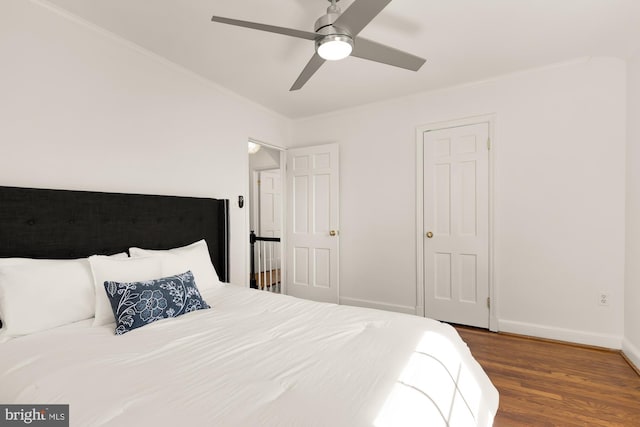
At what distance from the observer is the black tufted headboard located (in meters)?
1.71

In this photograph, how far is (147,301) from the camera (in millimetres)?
1658

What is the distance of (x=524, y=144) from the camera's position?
2.97 m

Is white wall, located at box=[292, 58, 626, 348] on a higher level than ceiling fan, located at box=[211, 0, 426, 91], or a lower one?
lower

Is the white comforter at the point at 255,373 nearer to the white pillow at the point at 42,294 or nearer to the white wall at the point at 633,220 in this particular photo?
the white pillow at the point at 42,294

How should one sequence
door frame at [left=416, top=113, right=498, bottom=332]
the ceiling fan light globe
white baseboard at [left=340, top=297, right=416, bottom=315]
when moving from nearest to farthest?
the ceiling fan light globe, door frame at [left=416, top=113, right=498, bottom=332], white baseboard at [left=340, top=297, right=416, bottom=315]

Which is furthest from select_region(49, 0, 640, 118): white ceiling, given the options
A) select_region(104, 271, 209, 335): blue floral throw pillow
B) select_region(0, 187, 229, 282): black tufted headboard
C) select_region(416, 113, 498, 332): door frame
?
select_region(104, 271, 209, 335): blue floral throw pillow

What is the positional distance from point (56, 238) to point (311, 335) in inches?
65.7

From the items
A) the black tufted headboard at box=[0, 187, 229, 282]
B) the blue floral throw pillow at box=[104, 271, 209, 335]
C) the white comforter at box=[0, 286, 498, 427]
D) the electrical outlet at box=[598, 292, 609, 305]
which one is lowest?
the electrical outlet at box=[598, 292, 609, 305]

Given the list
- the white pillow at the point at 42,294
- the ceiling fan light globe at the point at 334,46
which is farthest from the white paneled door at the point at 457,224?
the white pillow at the point at 42,294

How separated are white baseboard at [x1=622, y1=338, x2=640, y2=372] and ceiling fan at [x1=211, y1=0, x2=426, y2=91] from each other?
9.07 feet

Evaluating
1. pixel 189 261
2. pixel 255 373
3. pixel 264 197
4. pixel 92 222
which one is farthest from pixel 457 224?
pixel 264 197

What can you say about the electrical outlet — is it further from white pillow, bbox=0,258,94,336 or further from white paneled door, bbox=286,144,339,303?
white pillow, bbox=0,258,94,336

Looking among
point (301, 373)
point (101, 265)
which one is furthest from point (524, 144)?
point (101, 265)

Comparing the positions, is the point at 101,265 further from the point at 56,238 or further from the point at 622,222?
the point at 622,222
